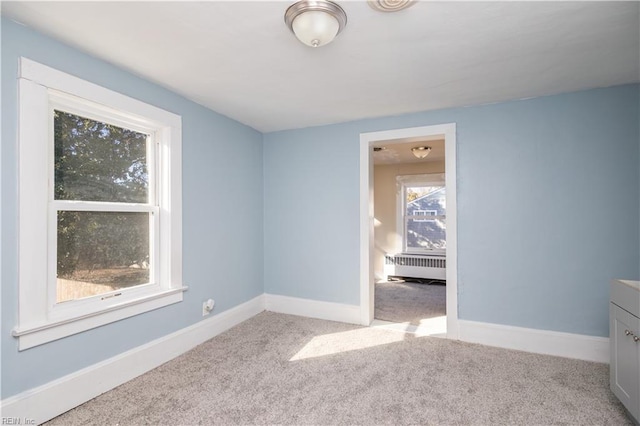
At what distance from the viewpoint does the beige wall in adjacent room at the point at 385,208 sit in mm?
5848

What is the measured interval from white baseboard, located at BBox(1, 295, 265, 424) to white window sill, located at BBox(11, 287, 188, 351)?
10.6 inches

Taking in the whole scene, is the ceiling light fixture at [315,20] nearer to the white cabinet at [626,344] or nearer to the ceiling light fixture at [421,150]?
the white cabinet at [626,344]

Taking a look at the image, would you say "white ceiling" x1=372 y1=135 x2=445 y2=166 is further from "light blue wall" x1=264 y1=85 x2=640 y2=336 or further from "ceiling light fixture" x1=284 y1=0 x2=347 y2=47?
"ceiling light fixture" x1=284 y1=0 x2=347 y2=47

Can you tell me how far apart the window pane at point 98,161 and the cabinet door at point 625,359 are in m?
3.45

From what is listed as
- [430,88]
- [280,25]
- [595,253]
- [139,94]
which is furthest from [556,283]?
[139,94]

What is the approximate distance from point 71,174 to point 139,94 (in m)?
0.79

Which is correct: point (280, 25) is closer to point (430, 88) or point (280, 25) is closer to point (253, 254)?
point (430, 88)

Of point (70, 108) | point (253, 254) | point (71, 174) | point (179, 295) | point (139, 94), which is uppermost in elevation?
point (139, 94)

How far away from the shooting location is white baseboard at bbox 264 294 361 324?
3.41m

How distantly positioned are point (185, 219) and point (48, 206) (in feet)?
3.30

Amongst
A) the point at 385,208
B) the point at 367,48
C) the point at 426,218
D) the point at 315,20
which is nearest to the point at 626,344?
the point at 367,48

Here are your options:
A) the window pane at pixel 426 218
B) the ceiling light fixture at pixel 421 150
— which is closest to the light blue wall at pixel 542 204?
the ceiling light fixture at pixel 421 150

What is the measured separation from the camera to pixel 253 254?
12.0 ft

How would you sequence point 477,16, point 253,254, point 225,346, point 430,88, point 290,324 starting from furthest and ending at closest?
point 253,254
point 290,324
point 225,346
point 430,88
point 477,16
